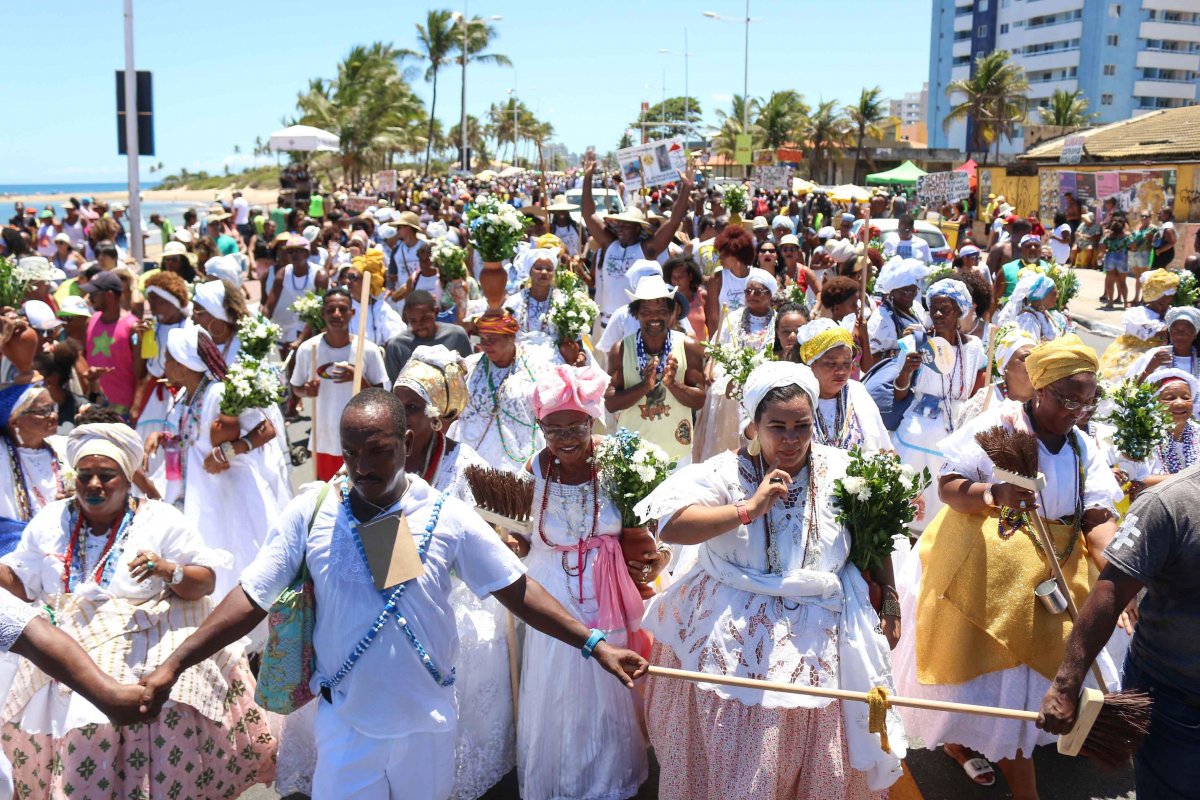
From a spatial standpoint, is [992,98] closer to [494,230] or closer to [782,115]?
[782,115]

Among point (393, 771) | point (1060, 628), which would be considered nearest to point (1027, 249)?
point (1060, 628)

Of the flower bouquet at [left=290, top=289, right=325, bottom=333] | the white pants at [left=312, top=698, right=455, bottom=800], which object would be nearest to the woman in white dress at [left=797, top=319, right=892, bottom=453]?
the white pants at [left=312, top=698, right=455, bottom=800]

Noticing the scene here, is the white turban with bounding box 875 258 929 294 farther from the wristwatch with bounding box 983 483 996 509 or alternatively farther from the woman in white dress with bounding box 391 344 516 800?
the woman in white dress with bounding box 391 344 516 800

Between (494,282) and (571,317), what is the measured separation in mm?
2045

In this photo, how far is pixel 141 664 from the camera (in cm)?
389

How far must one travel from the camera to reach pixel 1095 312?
21.8m

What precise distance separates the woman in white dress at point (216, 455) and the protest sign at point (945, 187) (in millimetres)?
20659

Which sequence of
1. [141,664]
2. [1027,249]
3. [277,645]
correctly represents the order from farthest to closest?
1. [1027,249]
2. [141,664]
3. [277,645]

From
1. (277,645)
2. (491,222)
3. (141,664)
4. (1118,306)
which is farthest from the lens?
(1118,306)

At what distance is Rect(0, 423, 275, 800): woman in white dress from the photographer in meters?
3.82

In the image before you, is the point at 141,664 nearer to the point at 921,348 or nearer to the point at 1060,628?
the point at 1060,628

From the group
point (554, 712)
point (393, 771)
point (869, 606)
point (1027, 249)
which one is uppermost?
point (1027, 249)

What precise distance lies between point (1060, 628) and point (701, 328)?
6.69 m

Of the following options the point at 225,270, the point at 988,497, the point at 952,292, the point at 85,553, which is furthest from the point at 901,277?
the point at 85,553
